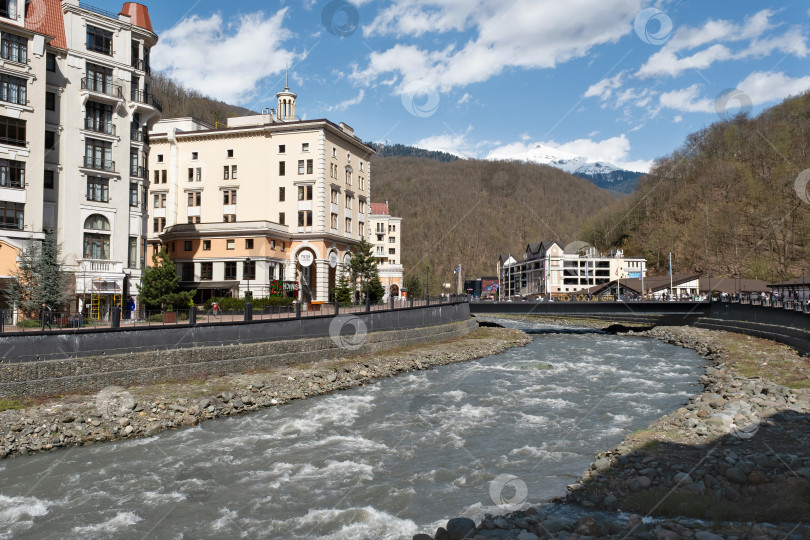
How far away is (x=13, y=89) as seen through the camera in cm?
3644

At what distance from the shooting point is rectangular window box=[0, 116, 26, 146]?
36031mm

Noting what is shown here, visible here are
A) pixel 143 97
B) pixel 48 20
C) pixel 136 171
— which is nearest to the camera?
pixel 48 20

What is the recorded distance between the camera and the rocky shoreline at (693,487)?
39.9 feet

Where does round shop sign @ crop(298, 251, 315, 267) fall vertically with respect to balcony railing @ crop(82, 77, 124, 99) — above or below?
below

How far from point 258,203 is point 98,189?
75.9 feet

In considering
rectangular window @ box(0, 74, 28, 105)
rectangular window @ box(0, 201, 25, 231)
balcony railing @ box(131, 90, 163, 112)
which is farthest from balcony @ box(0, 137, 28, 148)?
balcony railing @ box(131, 90, 163, 112)

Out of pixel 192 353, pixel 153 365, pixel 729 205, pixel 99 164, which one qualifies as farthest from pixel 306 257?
pixel 729 205

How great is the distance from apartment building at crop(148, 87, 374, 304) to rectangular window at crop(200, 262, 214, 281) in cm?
12

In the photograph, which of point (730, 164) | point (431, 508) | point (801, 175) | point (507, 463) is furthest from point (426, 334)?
point (730, 164)

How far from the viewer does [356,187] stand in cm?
7088

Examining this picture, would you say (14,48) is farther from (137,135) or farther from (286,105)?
(286,105)

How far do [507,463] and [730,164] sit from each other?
14474 cm

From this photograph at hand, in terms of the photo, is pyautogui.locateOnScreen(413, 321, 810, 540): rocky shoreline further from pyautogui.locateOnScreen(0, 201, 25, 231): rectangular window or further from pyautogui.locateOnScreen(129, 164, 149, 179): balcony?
pyautogui.locateOnScreen(129, 164, 149, 179): balcony

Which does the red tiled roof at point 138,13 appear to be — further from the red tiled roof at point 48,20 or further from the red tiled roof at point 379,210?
the red tiled roof at point 379,210
